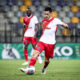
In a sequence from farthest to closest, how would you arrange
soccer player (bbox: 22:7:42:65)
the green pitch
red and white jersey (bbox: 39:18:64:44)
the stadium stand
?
the stadium stand → soccer player (bbox: 22:7:42:65) → red and white jersey (bbox: 39:18:64:44) → the green pitch

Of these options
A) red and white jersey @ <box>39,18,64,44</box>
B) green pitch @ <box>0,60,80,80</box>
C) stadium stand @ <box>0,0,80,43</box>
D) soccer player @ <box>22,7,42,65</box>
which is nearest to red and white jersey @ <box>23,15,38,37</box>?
soccer player @ <box>22,7,42,65</box>

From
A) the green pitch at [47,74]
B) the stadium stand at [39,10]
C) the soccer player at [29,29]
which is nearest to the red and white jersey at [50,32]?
the green pitch at [47,74]

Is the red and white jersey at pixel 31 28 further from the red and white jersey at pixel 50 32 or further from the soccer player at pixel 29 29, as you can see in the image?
the red and white jersey at pixel 50 32

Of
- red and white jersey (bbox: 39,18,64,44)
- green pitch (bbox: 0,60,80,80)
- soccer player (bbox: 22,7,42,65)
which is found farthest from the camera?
soccer player (bbox: 22,7,42,65)

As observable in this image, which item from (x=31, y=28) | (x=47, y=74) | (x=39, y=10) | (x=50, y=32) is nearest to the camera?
(x=50, y=32)

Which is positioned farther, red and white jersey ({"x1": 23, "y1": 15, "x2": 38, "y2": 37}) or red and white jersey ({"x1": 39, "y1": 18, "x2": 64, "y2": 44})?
red and white jersey ({"x1": 23, "y1": 15, "x2": 38, "y2": 37})

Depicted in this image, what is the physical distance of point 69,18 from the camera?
72.3ft

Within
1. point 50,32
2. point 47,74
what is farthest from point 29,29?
point 50,32

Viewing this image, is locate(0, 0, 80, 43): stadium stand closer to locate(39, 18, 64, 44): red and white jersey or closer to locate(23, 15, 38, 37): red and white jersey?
locate(23, 15, 38, 37): red and white jersey

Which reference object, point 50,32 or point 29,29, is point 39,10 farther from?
point 50,32

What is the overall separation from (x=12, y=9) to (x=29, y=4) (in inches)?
46.3

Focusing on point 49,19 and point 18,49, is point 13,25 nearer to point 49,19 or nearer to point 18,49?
point 18,49

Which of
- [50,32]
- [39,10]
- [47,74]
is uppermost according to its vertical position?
[50,32]

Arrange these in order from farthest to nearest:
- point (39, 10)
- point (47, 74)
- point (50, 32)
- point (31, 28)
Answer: point (39, 10), point (31, 28), point (47, 74), point (50, 32)
